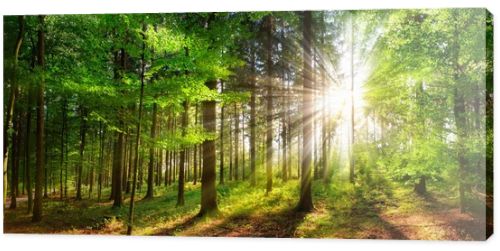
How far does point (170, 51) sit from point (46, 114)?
3.16m

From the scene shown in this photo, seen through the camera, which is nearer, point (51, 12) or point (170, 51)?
point (170, 51)

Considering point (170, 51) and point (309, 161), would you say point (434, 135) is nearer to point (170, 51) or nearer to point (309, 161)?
point (309, 161)

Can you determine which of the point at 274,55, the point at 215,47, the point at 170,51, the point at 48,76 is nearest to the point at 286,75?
the point at 274,55

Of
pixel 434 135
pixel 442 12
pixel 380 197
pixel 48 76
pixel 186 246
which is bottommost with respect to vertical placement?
pixel 186 246

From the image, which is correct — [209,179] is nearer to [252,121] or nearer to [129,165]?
[252,121]

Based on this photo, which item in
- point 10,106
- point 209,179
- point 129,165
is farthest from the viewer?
point 129,165

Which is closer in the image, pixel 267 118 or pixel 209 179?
pixel 267 118

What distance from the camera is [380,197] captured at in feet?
29.0

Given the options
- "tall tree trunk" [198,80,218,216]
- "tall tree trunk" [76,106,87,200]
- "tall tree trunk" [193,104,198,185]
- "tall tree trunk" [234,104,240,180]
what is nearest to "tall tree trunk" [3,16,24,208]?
"tall tree trunk" [76,106,87,200]

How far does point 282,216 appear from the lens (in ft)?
30.0

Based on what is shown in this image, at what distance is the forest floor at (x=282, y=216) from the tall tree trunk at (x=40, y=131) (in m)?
0.16

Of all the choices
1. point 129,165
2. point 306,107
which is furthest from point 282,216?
point 129,165

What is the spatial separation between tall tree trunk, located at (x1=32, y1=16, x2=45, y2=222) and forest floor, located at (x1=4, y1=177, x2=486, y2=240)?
0.16m

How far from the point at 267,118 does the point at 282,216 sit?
1703mm
